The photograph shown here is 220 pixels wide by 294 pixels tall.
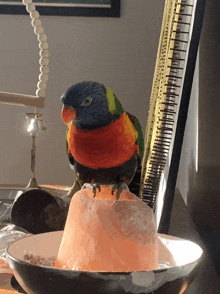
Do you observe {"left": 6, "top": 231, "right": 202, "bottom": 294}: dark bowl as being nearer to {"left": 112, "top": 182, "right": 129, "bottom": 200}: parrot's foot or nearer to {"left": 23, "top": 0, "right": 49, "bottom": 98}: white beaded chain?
{"left": 112, "top": 182, "right": 129, "bottom": 200}: parrot's foot

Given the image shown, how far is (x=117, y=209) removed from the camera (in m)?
0.31

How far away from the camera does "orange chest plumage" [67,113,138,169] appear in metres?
0.38

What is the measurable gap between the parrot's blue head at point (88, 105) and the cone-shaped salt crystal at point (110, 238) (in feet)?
0.31

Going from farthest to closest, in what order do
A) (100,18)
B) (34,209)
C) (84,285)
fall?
1. (100,18)
2. (34,209)
3. (84,285)

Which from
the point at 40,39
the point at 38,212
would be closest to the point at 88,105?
the point at 38,212

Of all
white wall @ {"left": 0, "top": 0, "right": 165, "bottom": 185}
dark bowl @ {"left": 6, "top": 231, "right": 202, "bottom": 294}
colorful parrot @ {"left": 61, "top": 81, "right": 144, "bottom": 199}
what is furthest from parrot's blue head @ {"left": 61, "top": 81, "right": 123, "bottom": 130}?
white wall @ {"left": 0, "top": 0, "right": 165, "bottom": 185}

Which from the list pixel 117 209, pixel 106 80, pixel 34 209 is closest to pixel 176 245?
pixel 117 209

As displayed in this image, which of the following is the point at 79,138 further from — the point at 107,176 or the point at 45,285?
the point at 45,285

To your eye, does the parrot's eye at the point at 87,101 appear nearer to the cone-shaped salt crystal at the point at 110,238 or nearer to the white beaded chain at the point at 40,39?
the cone-shaped salt crystal at the point at 110,238

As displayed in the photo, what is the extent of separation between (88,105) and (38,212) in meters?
0.26

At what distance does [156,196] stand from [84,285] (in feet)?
1.35

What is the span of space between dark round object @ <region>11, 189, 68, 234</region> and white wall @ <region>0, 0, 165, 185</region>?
1.17 metres

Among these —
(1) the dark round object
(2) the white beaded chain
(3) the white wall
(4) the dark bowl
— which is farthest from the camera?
(3) the white wall

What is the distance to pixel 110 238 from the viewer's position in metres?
0.31
